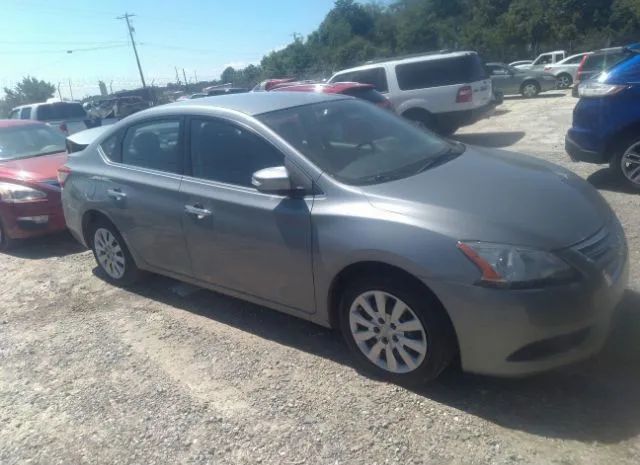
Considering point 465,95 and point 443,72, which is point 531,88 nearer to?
point 443,72

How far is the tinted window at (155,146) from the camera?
13.4 ft

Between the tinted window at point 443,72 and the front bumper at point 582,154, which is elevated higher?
the tinted window at point 443,72

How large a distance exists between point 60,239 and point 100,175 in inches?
106

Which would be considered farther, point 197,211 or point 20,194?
point 20,194

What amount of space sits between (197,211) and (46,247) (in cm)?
373

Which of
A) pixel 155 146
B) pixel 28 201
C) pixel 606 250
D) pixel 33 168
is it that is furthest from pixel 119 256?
pixel 606 250

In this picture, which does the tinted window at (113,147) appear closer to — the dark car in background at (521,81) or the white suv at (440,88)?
the white suv at (440,88)

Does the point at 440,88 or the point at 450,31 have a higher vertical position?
the point at 450,31

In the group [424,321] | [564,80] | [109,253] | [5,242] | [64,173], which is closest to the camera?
[424,321]

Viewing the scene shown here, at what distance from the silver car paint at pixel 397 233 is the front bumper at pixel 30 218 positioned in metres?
2.27

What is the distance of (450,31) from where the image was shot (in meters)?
53.5

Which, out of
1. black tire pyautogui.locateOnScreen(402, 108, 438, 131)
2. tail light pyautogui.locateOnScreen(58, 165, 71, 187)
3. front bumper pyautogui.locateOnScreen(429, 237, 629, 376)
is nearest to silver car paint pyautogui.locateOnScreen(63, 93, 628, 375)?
front bumper pyautogui.locateOnScreen(429, 237, 629, 376)

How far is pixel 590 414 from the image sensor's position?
269 cm

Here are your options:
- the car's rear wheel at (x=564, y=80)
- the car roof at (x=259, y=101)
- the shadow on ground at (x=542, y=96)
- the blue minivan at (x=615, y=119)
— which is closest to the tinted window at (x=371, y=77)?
the blue minivan at (x=615, y=119)
